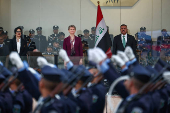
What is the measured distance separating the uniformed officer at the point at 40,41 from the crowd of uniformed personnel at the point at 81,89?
26.5 ft

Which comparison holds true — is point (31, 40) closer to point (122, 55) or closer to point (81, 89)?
point (122, 55)

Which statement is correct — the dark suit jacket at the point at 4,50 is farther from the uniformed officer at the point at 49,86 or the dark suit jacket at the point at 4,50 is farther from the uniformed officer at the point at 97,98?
the uniformed officer at the point at 49,86

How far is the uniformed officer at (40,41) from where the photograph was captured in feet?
41.0

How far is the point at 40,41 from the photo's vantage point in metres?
12.7

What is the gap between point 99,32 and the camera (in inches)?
424

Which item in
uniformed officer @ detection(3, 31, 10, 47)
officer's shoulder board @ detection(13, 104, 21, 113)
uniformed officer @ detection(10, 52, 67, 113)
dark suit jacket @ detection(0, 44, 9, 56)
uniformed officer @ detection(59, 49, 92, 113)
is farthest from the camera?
uniformed officer @ detection(3, 31, 10, 47)

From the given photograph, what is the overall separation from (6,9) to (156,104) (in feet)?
34.0

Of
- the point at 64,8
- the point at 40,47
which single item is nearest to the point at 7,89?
the point at 40,47

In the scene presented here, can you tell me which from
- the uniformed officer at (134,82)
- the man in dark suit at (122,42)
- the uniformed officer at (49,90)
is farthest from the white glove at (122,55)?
the man in dark suit at (122,42)

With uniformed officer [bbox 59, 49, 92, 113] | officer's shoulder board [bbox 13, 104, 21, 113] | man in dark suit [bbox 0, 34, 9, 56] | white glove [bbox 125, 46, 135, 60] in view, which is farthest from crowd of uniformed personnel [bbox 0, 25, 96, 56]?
officer's shoulder board [bbox 13, 104, 21, 113]

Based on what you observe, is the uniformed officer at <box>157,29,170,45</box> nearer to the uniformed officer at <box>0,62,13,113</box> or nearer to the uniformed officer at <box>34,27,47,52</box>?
the uniformed officer at <box>34,27,47,52</box>

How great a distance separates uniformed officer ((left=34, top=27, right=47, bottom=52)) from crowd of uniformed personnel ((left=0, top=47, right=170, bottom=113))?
8092 millimetres

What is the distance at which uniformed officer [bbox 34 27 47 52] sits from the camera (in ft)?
41.0

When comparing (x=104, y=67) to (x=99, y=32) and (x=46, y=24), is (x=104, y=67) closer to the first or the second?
(x=99, y=32)
